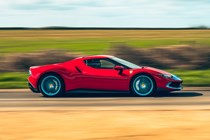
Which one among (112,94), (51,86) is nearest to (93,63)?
(112,94)

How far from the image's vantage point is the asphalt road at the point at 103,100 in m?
13.8

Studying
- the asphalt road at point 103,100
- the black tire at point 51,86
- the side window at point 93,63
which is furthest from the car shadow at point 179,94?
the black tire at point 51,86

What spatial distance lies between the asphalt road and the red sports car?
0.28 metres

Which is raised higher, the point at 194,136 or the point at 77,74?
the point at 77,74

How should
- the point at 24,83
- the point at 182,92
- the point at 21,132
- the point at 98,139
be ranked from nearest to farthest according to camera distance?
the point at 98,139
the point at 21,132
the point at 182,92
the point at 24,83

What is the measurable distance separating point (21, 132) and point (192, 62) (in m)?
19.0

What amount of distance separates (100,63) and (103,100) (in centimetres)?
150

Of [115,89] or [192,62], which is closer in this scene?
[115,89]

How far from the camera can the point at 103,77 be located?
15.7 meters

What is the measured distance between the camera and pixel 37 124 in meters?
10.5

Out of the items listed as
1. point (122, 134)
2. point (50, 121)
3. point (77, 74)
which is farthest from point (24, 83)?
point (122, 134)

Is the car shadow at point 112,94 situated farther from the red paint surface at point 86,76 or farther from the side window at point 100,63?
the side window at point 100,63

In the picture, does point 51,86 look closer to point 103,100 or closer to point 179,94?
point 103,100

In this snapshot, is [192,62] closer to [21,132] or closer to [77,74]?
[77,74]
